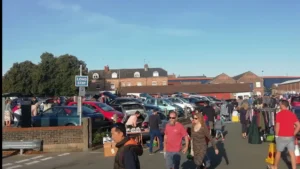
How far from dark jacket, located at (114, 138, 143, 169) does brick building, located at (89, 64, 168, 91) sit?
89.6m

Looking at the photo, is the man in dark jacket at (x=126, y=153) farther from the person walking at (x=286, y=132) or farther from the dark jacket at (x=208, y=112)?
the dark jacket at (x=208, y=112)

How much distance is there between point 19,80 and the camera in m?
68.4

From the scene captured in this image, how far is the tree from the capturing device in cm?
6750

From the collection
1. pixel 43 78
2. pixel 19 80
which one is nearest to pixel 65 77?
pixel 43 78

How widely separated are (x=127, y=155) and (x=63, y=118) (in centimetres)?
1371

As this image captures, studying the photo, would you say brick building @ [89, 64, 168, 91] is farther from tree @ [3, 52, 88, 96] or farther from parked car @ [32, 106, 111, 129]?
parked car @ [32, 106, 111, 129]

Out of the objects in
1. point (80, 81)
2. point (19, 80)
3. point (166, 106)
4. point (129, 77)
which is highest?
point (129, 77)

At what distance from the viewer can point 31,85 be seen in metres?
68.2

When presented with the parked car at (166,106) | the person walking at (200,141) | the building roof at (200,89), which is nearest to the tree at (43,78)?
the building roof at (200,89)

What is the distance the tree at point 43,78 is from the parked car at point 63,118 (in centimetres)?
4957

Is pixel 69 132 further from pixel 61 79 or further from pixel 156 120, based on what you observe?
pixel 61 79

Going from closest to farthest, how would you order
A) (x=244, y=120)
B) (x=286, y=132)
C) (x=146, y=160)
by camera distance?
1. (x=286, y=132)
2. (x=146, y=160)
3. (x=244, y=120)

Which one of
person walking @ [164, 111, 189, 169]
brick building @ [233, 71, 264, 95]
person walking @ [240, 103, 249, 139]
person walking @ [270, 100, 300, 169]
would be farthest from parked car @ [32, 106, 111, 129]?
brick building @ [233, 71, 264, 95]

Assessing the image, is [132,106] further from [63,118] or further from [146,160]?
[146,160]
